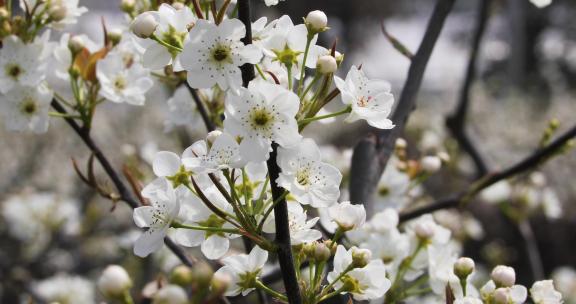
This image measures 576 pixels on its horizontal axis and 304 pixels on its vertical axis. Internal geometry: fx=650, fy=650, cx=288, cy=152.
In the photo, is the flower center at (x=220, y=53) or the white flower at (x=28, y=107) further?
the white flower at (x=28, y=107)

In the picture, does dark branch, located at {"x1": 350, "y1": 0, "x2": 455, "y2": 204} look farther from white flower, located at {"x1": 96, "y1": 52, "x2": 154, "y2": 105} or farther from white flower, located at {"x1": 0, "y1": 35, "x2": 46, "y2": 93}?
white flower, located at {"x1": 0, "y1": 35, "x2": 46, "y2": 93}

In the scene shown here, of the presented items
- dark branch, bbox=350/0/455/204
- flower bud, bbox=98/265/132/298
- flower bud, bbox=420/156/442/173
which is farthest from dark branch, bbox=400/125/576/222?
flower bud, bbox=98/265/132/298

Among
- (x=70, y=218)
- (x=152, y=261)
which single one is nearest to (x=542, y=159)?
(x=152, y=261)

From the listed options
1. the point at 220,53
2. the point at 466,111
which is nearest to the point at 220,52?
the point at 220,53

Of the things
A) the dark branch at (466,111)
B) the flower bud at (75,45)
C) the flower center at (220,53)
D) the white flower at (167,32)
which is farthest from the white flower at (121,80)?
the dark branch at (466,111)

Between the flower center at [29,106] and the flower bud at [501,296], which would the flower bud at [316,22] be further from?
the flower center at [29,106]
